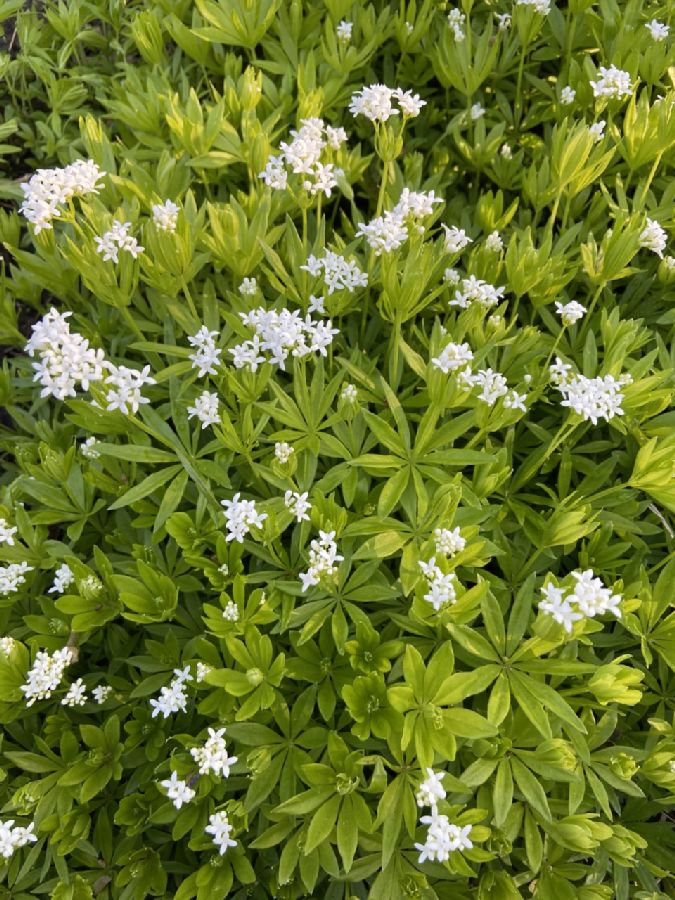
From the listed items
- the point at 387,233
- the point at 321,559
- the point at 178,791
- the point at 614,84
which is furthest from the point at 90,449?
the point at 614,84

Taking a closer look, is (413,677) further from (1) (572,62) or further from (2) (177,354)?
(1) (572,62)

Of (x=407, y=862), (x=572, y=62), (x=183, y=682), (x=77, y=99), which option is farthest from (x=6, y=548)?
(x=572, y=62)

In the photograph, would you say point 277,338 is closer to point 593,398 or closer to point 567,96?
point 593,398

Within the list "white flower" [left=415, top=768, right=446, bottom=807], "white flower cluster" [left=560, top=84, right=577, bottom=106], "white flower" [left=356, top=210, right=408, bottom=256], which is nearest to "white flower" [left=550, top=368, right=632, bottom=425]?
"white flower" [left=356, top=210, right=408, bottom=256]

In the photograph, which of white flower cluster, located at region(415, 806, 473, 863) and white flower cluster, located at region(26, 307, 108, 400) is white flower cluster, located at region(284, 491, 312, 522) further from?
white flower cluster, located at region(415, 806, 473, 863)

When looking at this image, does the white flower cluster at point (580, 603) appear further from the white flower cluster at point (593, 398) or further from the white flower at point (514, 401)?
the white flower at point (514, 401)

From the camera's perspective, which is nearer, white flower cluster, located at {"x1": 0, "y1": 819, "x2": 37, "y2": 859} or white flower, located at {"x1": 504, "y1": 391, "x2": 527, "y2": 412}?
white flower cluster, located at {"x1": 0, "y1": 819, "x2": 37, "y2": 859}

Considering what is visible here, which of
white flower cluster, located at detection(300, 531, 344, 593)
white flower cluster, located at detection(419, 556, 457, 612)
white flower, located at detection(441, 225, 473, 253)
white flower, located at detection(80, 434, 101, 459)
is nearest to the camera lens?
white flower cluster, located at detection(419, 556, 457, 612)
